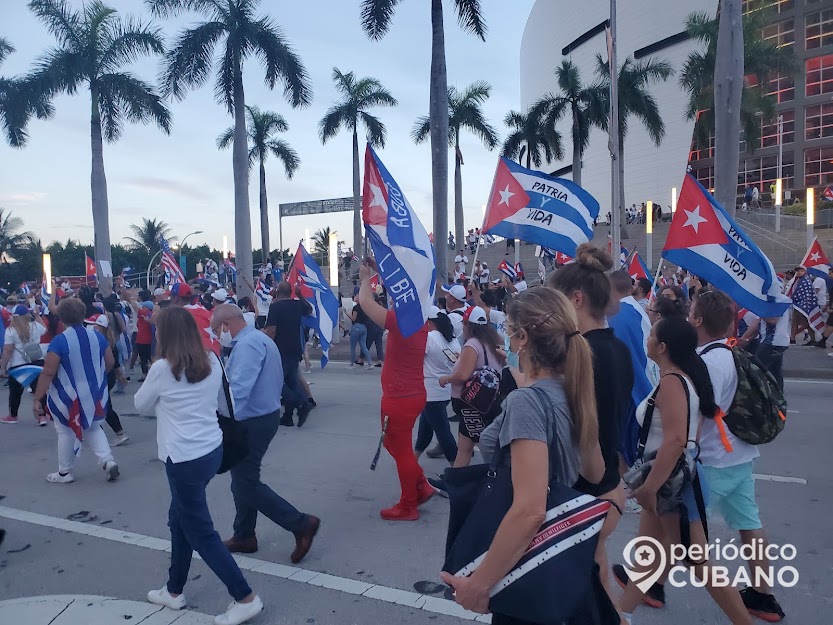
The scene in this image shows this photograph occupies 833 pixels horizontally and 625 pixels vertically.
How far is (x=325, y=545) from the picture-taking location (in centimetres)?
470

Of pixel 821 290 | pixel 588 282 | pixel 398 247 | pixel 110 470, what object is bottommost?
pixel 110 470

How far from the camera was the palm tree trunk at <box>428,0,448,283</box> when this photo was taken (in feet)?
59.6

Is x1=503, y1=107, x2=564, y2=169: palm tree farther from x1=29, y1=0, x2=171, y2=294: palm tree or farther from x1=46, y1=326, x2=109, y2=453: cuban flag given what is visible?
x1=46, y1=326, x2=109, y2=453: cuban flag

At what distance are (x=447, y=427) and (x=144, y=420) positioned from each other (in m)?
5.19

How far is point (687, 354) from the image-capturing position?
3.11m

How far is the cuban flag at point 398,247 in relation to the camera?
15.8 feet

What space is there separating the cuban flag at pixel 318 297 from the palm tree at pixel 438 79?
22.6 ft

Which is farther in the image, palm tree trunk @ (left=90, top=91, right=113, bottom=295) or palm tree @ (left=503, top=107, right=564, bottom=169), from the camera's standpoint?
palm tree @ (left=503, top=107, right=564, bottom=169)

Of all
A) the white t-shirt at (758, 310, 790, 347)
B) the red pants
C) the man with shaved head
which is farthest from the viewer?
the white t-shirt at (758, 310, 790, 347)

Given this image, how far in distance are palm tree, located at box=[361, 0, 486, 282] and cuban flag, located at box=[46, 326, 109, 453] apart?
39.7 feet

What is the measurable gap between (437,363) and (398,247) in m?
1.35

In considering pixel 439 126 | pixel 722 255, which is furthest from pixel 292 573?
pixel 439 126

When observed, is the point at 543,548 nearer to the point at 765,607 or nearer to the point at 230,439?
the point at 765,607

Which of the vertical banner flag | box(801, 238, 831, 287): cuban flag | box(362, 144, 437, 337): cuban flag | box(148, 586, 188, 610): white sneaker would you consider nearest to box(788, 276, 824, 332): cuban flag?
box(801, 238, 831, 287): cuban flag
